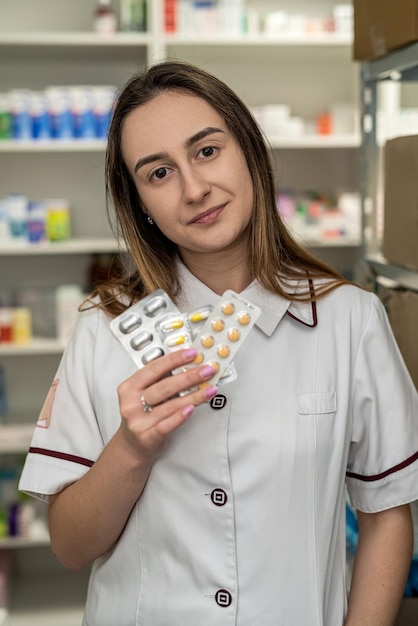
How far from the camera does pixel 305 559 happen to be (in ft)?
3.99

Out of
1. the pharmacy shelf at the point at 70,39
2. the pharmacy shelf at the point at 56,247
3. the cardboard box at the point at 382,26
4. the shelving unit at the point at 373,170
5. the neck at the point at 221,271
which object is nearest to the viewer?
the neck at the point at 221,271

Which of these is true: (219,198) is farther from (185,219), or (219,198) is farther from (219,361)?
(219,361)

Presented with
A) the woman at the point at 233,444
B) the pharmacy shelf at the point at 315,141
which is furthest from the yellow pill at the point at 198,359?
the pharmacy shelf at the point at 315,141

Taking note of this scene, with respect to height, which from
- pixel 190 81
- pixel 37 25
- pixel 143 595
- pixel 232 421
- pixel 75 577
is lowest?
pixel 75 577

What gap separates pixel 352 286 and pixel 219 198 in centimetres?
27

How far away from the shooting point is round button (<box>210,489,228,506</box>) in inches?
47.4

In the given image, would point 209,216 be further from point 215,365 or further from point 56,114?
point 56,114

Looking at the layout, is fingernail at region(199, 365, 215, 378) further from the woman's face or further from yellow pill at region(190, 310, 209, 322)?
the woman's face

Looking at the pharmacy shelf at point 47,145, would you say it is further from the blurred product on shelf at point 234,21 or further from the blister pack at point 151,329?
the blister pack at point 151,329

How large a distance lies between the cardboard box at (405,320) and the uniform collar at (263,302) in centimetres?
31

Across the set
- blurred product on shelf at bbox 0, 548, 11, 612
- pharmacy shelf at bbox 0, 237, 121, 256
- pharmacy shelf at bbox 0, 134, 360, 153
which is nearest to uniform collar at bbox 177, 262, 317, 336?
pharmacy shelf at bbox 0, 134, 360, 153

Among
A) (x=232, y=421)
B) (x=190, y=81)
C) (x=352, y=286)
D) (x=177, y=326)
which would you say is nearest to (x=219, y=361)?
(x=177, y=326)

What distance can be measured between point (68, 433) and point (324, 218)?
245 centimetres

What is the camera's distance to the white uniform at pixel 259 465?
1.20m
